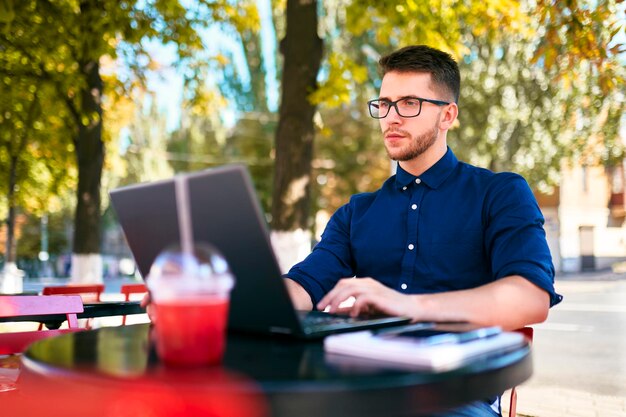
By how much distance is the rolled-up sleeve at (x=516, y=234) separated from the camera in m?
2.12

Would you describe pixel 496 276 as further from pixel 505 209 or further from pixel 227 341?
pixel 227 341

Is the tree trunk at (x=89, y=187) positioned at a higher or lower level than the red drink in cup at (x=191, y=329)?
higher

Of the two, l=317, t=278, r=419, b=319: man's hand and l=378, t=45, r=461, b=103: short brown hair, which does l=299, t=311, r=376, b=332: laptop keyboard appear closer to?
l=317, t=278, r=419, b=319: man's hand

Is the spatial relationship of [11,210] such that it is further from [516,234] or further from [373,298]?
[373,298]

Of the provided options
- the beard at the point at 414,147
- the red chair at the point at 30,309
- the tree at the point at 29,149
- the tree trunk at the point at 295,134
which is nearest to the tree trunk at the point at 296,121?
the tree trunk at the point at 295,134

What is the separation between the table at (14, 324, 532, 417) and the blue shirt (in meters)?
0.96

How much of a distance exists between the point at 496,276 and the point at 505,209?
288 mm

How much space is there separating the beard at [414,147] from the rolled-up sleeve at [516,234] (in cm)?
31

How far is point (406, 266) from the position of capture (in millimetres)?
2625

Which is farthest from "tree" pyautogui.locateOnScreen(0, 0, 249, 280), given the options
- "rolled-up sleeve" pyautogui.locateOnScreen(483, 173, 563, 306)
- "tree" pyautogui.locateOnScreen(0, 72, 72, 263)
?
"rolled-up sleeve" pyautogui.locateOnScreen(483, 173, 563, 306)

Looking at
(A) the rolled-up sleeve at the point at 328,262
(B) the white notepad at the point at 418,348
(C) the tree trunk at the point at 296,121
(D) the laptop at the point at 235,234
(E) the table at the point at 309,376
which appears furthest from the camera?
(C) the tree trunk at the point at 296,121

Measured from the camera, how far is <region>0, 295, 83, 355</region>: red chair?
2.89 metres

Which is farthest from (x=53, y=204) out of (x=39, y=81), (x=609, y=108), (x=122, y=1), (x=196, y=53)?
(x=609, y=108)

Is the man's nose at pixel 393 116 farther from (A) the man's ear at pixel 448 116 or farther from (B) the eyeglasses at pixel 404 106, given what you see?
(A) the man's ear at pixel 448 116
